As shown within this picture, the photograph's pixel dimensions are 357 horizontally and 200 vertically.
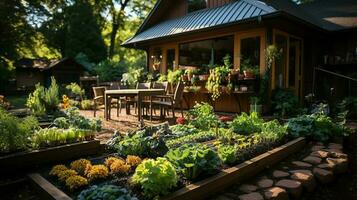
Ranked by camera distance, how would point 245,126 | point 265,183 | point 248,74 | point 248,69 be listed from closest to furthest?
point 265,183, point 245,126, point 248,74, point 248,69

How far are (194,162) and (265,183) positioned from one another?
2.55ft

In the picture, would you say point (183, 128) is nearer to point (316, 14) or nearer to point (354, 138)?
point (354, 138)

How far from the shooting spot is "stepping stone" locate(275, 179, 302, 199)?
8.53 feet

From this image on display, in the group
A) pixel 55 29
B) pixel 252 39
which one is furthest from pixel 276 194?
pixel 55 29

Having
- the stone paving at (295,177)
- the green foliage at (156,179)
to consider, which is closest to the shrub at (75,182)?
the green foliage at (156,179)

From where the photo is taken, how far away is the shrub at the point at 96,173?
8.09ft

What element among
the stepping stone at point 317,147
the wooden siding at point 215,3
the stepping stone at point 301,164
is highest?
the wooden siding at point 215,3

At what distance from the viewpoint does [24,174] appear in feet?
9.07

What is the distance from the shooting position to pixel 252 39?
7.55m

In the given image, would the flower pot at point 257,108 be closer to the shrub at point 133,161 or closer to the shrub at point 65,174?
the shrub at point 133,161

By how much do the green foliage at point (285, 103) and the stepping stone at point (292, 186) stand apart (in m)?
4.06

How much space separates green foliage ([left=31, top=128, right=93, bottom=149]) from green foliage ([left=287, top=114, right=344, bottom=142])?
3.01 metres

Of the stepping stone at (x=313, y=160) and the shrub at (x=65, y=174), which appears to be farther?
the stepping stone at (x=313, y=160)

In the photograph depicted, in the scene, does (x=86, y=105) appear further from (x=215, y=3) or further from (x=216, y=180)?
(x=216, y=180)
